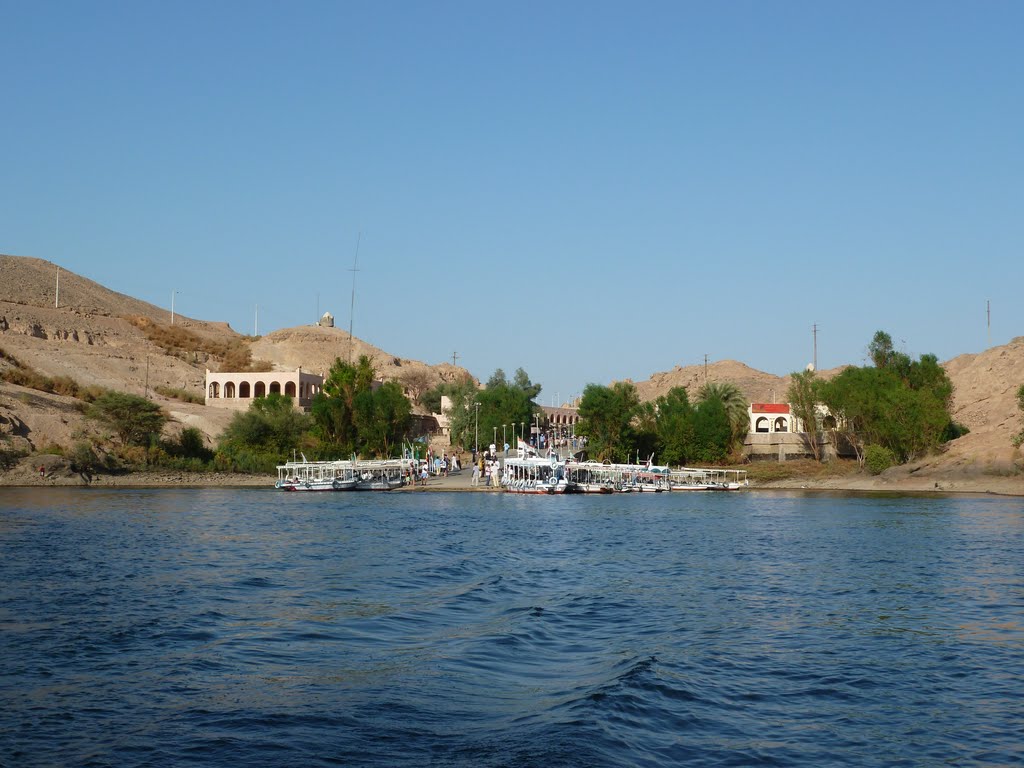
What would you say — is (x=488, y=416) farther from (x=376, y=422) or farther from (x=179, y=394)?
(x=179, y=394)

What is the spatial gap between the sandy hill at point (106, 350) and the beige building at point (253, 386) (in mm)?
4375

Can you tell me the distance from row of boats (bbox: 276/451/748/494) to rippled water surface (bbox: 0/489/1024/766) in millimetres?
34530

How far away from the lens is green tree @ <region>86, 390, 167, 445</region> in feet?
211

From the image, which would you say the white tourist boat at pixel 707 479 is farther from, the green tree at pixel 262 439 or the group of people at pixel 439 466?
the green tree at pixel 262 439

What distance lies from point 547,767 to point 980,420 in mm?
81501

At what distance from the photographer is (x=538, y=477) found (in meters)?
69.1

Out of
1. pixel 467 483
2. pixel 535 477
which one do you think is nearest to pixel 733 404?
pixel 535 477

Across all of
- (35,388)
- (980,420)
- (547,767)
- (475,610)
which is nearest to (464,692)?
(547,767)

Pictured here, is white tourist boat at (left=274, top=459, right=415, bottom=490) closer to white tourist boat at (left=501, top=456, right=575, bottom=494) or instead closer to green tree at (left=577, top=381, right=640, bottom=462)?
white tourist boat at (left=501, top=456, right=575, bottom=494)

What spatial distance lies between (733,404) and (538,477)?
21753 mm

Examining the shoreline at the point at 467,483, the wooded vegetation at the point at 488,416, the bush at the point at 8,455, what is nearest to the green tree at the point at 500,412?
the wooded vegetation at the point at 488,416

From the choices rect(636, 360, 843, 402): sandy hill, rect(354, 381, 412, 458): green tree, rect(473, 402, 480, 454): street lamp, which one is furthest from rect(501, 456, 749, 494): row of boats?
rect(636, 360, 843, 402): sandy hill

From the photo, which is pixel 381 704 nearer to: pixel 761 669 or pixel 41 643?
pixel 761 669

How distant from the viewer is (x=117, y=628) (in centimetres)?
1584
